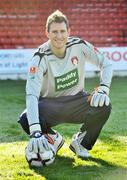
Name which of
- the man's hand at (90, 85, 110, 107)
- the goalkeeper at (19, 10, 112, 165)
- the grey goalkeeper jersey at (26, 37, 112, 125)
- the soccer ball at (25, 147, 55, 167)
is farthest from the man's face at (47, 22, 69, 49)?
the soccer ball at (25, 147, 55, 167)

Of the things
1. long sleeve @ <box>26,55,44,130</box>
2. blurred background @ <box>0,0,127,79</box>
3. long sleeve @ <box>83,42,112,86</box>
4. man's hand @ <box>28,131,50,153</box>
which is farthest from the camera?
blurred background @ <box>0,0,127,79</box>

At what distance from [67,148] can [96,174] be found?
953mm

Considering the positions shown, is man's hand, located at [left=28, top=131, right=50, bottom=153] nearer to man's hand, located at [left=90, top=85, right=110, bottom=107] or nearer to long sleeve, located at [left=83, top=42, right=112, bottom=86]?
man's hand, located at [left=90, top=85, right=110, bottom=107]

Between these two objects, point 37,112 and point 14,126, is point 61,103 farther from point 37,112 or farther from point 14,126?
point 14,126

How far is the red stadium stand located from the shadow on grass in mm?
8371

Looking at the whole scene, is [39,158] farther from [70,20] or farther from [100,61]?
[70,20]

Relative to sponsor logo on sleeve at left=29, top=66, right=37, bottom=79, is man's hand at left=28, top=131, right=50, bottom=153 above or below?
below

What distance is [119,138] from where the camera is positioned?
6012 millimetres

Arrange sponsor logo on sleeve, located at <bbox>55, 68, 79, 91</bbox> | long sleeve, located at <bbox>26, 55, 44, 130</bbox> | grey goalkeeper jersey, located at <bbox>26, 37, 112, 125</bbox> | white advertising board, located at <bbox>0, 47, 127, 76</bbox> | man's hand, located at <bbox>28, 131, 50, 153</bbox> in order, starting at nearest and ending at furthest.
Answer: man's hand, located at <bbox>28, 131, 50, 153</bbox>, long sleeve, located at <bbox>26, 55, 44, 130</bbox>, grey goalkeeper jersey, located at <bbox>26, 37, 112, 125</bbox>, sponsor logo on sleeve, located at <bbox>55, 68, 79, 91</bbox>, white advertising board, located at <bbox>0, 47, 127, 76</bbox>

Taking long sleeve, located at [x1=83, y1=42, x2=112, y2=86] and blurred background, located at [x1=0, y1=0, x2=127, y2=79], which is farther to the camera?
blurred background, located at [x1=0, y1=0, x2=127, y2=79]

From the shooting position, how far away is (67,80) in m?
4.95

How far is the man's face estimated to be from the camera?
4.73m

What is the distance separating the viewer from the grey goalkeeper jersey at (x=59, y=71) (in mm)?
4734

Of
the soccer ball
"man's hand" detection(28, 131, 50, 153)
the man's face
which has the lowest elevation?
A: the soccer ball
